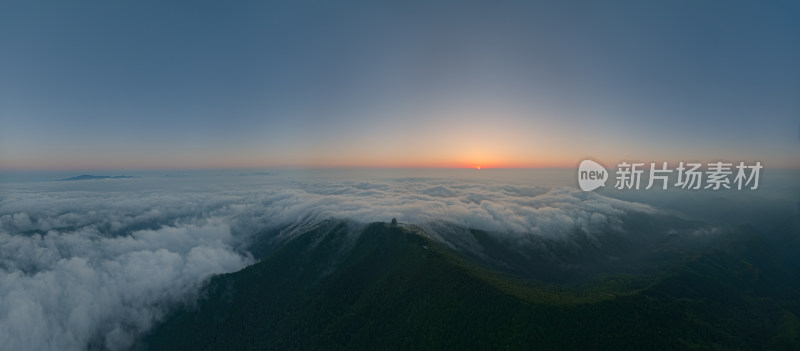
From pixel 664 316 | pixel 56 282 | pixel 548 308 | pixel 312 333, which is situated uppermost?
pixel 548 308

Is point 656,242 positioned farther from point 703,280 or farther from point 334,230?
point 334,230

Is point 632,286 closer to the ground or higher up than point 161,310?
higher up

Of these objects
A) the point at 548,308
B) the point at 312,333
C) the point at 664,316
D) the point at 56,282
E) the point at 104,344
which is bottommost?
the point at 104,344

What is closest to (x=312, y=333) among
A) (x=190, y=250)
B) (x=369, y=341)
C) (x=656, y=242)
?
(x=369, y=341)

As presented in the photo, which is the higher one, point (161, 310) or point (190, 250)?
point (190, 250)

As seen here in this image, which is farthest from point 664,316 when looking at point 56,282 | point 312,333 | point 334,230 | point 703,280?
point 56,282

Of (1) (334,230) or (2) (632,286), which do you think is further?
(1) (334,230)

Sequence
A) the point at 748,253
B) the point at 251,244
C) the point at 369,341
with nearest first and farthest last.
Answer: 1. the point at 369,341
2. the point at 748,253
3. the point at 251,244

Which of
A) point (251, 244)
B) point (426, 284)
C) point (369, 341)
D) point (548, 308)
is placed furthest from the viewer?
point (251, 244)

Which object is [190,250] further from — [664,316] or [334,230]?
[664,316]
